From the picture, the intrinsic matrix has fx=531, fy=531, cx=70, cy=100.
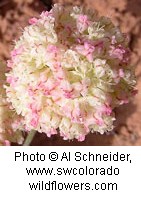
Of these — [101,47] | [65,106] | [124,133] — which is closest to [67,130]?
[65,106]

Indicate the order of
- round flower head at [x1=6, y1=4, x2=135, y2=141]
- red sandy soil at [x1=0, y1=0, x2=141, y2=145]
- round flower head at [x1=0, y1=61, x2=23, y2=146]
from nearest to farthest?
round flower head at [x1=6, y1=4, x2=135, y2=141]
round flower head at [x1=0, y1=61, x2=23, y2=146]
red sandy soil at [x1=0, y1=0, x2=141, y2=145]

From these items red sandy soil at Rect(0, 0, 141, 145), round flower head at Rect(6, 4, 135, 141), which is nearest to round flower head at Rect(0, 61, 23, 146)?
round flower head at Rect(6, 4, 135, 141)

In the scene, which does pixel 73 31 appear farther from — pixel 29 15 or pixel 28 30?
pixel 29 15
